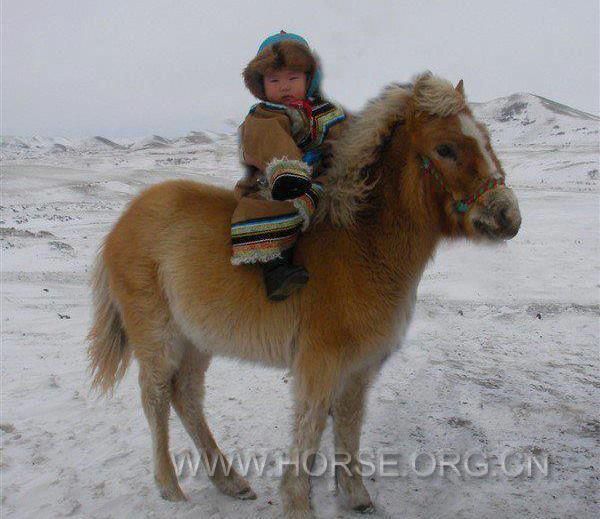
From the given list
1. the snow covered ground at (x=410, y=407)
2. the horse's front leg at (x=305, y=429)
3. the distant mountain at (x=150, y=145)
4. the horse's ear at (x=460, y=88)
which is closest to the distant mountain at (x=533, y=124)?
the distant mountain at (x=150, y=145)

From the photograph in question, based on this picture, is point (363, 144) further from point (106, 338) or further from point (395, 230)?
point (106, 338)

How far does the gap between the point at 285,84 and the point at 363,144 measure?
673 mm

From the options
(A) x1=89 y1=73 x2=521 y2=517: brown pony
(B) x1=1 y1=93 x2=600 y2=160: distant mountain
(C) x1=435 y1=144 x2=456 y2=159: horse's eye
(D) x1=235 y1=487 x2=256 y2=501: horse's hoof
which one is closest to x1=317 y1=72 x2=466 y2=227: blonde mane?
(A) x1=89 y1=73 x2=521 y2=517: brown pony

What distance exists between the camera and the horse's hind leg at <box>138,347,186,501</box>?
3699 mm

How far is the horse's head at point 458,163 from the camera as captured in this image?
2588 millimetres

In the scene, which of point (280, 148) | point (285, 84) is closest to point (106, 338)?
point (280, 148)

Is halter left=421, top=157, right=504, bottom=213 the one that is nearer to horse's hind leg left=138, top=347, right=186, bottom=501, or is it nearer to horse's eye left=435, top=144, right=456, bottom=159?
horse's eye left=435, top=144, right=456, bottom=159

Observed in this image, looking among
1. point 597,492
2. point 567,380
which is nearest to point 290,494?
point 597,492

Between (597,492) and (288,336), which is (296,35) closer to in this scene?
(288,336)

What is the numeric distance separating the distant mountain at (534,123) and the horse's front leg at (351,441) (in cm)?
3919

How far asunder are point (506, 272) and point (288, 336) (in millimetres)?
8239

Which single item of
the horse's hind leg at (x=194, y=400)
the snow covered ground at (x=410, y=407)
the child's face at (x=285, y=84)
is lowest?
the snow covered ground at (x=410, y=407)

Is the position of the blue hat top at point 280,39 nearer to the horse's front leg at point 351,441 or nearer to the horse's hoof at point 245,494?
the horse's front leg at point 351,441

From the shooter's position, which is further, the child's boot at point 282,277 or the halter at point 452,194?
the child's boot at point 282,277
